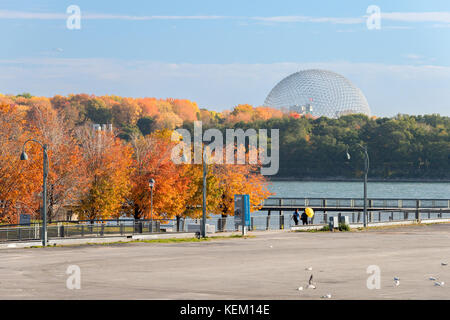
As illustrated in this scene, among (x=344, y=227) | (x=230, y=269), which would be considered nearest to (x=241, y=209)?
(x=344, y=227)

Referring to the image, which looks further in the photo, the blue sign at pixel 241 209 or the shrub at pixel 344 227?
the shrub at pixel 344 227

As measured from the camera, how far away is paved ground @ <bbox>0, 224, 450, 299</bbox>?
75.4ft

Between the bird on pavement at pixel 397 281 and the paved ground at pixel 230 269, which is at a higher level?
the bird on pavement at pixel 397 281

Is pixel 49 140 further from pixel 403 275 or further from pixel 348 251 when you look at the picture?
pixel 403 275

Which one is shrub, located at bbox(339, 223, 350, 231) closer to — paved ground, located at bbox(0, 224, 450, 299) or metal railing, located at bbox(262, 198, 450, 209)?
paved ground, located at bbox(0, 224, 450, 299)

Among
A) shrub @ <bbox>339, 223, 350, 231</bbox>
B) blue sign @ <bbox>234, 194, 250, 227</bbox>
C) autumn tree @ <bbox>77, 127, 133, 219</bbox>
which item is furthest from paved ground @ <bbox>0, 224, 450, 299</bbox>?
autumn tree @ <bbox>77, 127, 133, 219</bbox>

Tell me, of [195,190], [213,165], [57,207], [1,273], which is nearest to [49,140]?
[57,207]

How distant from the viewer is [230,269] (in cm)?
3055

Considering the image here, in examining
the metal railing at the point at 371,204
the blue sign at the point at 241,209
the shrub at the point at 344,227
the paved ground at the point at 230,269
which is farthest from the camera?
the metal railing at the point at 371,204

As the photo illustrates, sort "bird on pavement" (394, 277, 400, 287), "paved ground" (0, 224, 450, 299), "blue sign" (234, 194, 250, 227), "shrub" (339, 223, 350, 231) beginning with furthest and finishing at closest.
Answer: "shrub" (339, 223, 350, 231) → "blue sign" (234, 194, 250, 227) → "bird on pavement" (394, 277, 400, 287) → "paved ground" (0, 224, 450, 299)

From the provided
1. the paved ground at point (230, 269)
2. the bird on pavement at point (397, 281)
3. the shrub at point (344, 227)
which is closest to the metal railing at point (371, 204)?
the shrub at point (344, 227)

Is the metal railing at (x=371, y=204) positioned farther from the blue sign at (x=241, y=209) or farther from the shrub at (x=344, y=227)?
the blue sign at (x=241, y=209)

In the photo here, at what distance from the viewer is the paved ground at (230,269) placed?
2298cm

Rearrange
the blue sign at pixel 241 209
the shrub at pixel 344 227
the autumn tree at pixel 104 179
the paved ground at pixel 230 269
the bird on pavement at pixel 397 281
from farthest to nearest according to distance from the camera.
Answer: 1. the autumn tree at pixel 104 179
2. the shrub at pixel 344 227
3. the blue sign at pixel 241 209
4. the bird on pavement at pixel 397 281
5. the paved ground at pixel 230 269
